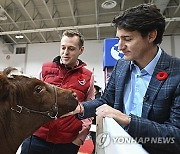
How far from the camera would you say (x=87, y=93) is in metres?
1.74

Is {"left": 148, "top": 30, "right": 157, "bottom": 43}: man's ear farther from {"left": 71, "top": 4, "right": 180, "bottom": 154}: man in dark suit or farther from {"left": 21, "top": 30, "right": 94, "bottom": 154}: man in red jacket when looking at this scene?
{"left": 21, "top": 30, "right": 94, "bottom": 154}: man in red jacket

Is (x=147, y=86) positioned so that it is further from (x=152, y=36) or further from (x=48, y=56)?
(x=48, y=56)

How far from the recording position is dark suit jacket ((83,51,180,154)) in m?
0.98

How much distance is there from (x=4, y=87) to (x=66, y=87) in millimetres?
470

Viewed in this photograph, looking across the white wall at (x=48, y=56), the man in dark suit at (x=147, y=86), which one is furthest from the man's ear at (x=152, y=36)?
the white wall at (x=48, y=56)

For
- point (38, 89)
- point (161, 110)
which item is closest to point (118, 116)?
point (161, 110)

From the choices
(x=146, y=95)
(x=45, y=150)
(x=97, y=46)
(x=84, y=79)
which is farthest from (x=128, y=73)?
(x=97, y=46)

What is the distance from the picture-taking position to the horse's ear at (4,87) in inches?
53.2

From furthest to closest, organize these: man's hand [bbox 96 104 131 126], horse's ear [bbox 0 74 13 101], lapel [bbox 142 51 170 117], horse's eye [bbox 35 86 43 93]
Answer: horse's eye [bbox 35 86 43 93]
horse's ear [bbox 0 74 13 101]
lapel [bbox 142 51 170 117]
man's hand [bbox 96 104 131 126]

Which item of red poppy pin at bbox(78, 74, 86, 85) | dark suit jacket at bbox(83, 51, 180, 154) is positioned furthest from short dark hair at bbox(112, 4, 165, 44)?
red poppy pin at bbox(78, 74, 86, 85)

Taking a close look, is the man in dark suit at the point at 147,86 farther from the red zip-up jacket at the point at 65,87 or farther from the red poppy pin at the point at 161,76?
the red zip-up jacket at the point at 65,87

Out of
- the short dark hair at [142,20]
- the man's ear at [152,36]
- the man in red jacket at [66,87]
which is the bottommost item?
the man in red jacket at [66,87]

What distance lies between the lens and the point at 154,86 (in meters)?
1.12

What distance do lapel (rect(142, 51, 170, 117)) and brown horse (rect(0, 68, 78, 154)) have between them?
1.77ft
